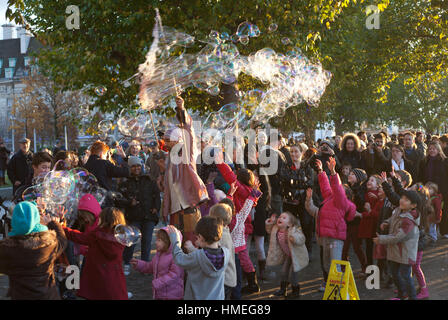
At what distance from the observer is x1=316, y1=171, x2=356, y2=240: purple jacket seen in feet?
21.7

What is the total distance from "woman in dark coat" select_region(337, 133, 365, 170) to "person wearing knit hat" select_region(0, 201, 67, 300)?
6756 mm

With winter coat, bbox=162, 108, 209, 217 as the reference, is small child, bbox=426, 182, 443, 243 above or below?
below

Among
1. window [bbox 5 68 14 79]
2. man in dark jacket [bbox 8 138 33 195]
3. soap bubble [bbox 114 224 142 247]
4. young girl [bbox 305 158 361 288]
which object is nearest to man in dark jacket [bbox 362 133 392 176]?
young girl [bbox 305 158 361 288]

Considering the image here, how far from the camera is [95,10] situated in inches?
535

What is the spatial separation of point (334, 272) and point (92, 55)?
32.1 ft

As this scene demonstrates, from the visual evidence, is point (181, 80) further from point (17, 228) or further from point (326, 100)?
point (326, 100)

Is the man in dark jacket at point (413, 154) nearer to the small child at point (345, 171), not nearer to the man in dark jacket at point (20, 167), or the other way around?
the small child at point (345, 171)

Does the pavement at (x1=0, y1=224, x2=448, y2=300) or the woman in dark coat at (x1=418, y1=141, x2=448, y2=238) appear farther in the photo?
→ the woman in dark coat at (x1=418, y1=141, x2=448, y2=238)

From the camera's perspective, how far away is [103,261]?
5168 millimetres

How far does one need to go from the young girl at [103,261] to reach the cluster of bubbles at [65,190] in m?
0.72

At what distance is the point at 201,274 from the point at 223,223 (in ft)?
2.96

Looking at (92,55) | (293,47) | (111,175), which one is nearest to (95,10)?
(92,55)

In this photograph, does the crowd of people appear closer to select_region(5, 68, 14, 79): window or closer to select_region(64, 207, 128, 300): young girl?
select_region(64, 207, 128, 300): young girl

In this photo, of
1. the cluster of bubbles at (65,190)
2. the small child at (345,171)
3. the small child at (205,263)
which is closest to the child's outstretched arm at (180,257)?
the small child at (205,263)
